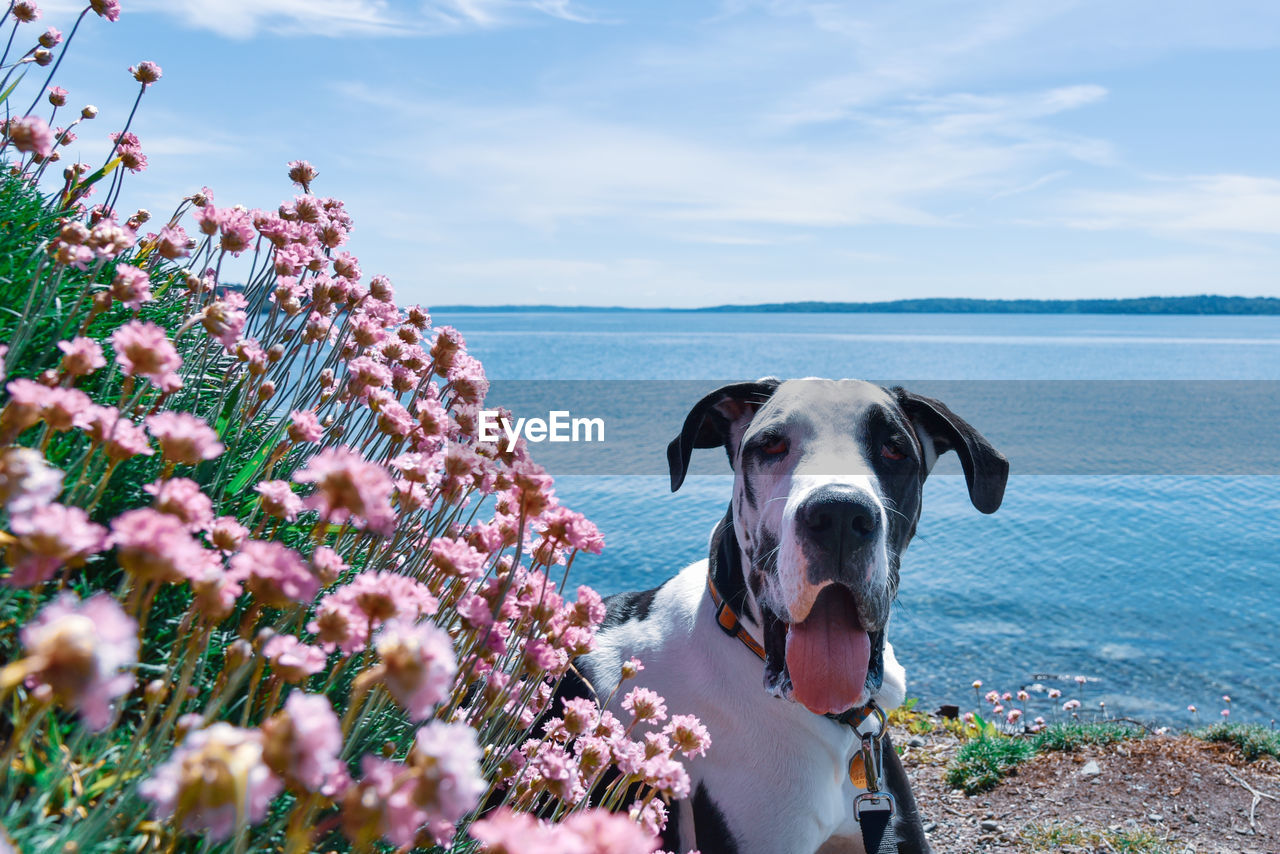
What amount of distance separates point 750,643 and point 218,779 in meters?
2.56

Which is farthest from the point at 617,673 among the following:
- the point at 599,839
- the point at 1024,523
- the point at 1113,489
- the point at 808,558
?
the point at 1113,489

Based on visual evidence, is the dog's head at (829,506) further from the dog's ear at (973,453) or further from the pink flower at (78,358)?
the pink flower at (78,358)

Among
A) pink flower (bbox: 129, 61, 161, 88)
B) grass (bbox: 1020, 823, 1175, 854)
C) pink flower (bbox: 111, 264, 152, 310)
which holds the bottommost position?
grass (bbox: 1020, 823, 1175, 854)

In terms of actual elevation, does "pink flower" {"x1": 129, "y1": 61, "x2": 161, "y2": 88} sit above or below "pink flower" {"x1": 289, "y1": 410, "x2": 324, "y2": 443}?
above

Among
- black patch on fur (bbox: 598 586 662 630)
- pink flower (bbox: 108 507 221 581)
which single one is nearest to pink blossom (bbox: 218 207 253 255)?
pink flower (bbox: 108 507 221 581)

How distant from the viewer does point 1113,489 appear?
71.5 ft

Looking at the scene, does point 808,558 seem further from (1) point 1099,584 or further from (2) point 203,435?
(1) point 1099,584

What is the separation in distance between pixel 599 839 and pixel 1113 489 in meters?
24.4

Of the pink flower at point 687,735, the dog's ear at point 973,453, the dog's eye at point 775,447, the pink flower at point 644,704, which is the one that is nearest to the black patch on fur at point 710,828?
the pink flower at point 644,704

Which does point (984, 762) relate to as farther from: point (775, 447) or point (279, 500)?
point (279, 500)

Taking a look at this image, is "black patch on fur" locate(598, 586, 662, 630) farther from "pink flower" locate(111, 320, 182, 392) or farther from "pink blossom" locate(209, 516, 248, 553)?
"pink flower" locate(111, 320, 182, 392)

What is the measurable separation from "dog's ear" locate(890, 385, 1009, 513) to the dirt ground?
7.75 ft

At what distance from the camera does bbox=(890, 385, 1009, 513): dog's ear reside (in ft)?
11.2

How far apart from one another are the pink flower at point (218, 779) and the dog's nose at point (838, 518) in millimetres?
2290
